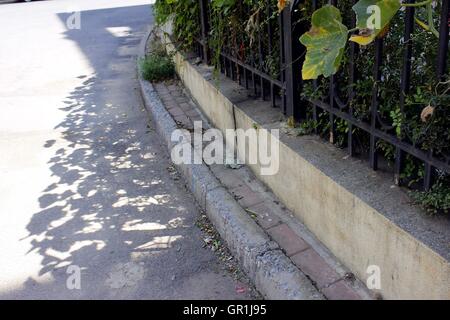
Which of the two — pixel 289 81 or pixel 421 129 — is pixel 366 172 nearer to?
pixel 421 129

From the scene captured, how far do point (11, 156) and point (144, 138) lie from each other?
1.28 metres

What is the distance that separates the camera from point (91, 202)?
147 inches

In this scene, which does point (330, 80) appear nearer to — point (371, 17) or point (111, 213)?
point (371, 17)

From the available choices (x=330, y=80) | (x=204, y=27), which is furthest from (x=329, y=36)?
(x=204, y=27)

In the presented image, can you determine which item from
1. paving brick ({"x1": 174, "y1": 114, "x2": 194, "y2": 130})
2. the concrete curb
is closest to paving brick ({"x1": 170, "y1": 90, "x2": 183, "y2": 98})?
paving brick ({"x1": 174, "y1": 114, "x2": 194, "y2": 130})

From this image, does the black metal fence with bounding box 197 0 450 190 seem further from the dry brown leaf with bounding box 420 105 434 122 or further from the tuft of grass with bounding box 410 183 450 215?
the dry brown leaf with bounding box 420 105 434 122

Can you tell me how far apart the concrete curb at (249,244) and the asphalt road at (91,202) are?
0.14 m

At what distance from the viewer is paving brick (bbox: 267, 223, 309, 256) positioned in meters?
2.70

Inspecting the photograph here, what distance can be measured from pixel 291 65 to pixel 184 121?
1.85m

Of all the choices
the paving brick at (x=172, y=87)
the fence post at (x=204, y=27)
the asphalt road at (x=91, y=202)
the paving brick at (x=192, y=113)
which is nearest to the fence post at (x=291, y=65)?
the asphalt road at (x=91, y=202)

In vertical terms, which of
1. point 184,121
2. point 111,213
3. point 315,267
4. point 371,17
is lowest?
point 111,213

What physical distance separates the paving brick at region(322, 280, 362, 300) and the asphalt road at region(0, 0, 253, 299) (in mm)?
494

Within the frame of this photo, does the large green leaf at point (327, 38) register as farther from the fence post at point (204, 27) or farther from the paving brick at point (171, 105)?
the paving brick at point (171, 105)

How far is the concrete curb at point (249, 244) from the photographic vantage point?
7.97ft
